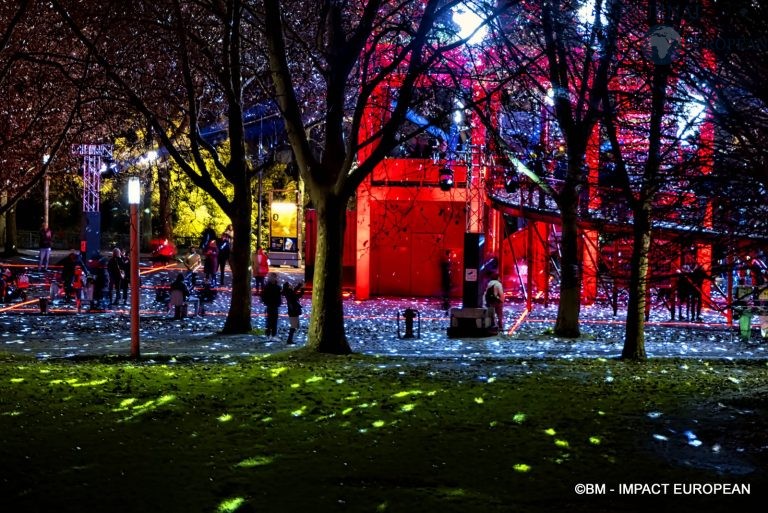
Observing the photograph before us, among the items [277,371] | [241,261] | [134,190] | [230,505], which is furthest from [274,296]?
[230,505]

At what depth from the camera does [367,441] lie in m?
8.30

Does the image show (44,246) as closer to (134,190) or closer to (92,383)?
(134,190)

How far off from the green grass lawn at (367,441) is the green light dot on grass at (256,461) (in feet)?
0.06

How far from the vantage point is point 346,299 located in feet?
116

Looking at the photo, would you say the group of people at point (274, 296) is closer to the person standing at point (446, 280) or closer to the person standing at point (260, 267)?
the person standing at point (446, 280)

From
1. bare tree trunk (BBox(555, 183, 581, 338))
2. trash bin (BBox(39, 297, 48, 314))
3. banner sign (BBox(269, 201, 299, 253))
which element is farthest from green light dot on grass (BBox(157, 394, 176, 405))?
banner sign (BBox(269, 201, 299, 253))

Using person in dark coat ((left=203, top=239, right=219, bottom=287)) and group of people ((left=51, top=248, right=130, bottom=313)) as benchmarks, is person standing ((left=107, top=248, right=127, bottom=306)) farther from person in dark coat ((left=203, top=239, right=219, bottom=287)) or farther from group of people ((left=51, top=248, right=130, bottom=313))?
person in dark coat ((left=203, top=239, right=219, bottom=287))

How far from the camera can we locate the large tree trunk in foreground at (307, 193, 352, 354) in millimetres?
16531

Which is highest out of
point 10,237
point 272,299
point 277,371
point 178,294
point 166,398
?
point 10,237

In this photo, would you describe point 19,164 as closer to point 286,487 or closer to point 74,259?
point 74,259

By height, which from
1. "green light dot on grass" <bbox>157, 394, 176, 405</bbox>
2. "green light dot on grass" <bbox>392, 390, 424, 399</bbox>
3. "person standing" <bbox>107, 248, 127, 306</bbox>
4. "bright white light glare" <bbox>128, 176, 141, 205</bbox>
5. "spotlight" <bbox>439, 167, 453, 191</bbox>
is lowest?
"green light dot on grass" <bbox>392, 390, 424, 399</bbox>

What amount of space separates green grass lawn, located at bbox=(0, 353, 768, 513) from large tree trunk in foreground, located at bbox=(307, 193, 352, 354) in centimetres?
418

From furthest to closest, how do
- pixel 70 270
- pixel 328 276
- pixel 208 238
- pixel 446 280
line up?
pixel 208 238 < pixel 446 280 < pixel 70 270 < pixel 328 276

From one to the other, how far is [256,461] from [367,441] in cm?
124
